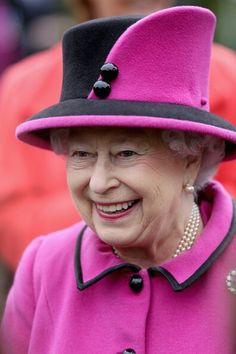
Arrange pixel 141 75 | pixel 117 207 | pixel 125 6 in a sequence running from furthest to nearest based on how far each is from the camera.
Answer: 1. pixel 125 6
2. pixel 117 207
3. pixel 141 75

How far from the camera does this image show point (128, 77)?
314 centimetres

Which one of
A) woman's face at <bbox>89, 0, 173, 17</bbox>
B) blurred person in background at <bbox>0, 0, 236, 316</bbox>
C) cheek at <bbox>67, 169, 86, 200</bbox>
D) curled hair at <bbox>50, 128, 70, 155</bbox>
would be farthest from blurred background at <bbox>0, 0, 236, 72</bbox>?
cheek at <bbox>67, 169, 86, 200</bbox>

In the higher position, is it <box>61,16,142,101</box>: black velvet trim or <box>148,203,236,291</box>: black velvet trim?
<box>61,16,142,101</box>: black velvet trim

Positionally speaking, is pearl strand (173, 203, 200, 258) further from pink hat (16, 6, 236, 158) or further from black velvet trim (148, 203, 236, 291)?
pink hat (16, 6, 236, 158)

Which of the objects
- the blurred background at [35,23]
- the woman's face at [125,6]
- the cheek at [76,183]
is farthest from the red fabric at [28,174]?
the blurred background at [35,23]

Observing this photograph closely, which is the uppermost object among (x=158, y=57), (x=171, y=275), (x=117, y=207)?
(x=158, y=57)

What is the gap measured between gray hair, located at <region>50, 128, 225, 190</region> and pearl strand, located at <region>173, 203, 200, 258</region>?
0.13 metres

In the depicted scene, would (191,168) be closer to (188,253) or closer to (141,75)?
(188,253)

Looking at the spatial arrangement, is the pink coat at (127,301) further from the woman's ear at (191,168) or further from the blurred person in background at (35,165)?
the blurred person in background at (35,165)

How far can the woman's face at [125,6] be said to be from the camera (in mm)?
5109

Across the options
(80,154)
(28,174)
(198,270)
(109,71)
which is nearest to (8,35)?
(28,174)

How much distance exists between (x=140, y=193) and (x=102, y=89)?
40 cm

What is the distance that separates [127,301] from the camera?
335 centimetres

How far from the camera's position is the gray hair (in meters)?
3.22
